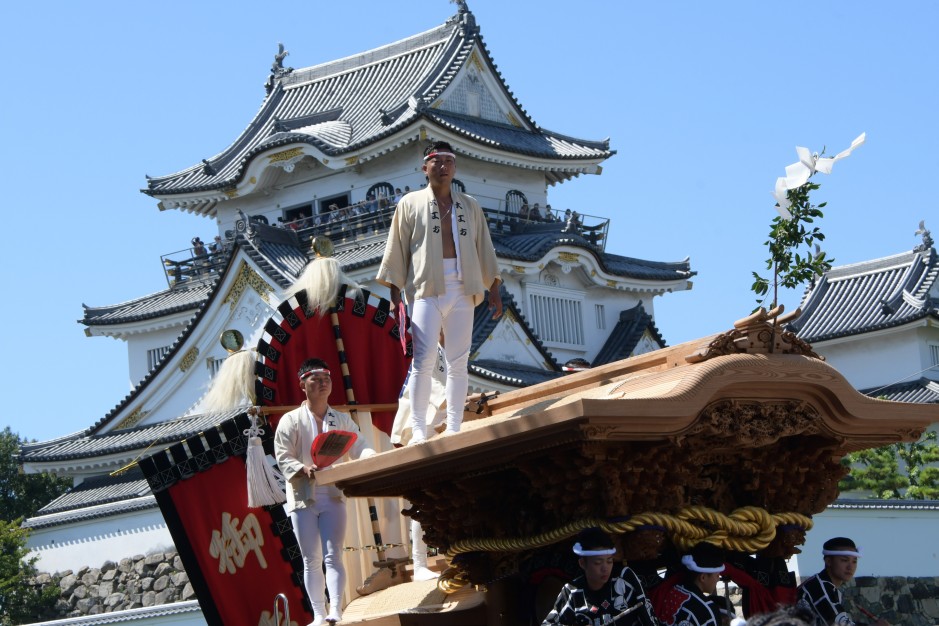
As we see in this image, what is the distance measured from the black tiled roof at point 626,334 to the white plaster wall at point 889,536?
17246 mm

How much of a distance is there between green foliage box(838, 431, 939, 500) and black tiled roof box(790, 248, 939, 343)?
18.0 feet

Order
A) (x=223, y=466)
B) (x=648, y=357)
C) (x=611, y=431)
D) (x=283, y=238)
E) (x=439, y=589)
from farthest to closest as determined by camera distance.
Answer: (x=283, y=238) < (x=223, y=466) < (x=439, y=589) < (x=648, y=357) < (x=611, y=431)

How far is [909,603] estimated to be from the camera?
1902 centimetres

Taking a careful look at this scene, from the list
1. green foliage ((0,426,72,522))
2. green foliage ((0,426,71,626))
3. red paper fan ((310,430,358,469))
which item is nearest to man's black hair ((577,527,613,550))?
red paper fan ((310,430,358,469))

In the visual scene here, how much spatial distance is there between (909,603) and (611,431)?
45.3 feet

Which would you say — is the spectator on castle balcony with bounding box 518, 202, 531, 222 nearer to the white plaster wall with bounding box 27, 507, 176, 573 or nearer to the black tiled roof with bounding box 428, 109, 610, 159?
the black tiled roof with bounding box 428, 109, 610, 159

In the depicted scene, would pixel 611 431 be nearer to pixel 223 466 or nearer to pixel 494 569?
pixel 494 569

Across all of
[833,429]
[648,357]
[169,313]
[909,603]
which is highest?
[169,313]

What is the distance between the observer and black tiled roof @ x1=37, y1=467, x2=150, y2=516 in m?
29.1

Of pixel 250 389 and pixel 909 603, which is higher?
pixel 250 389

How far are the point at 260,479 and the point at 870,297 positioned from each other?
27.8 m

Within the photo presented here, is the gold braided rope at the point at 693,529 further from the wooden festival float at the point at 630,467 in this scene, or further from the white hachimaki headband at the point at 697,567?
the white hachimaki headband at the point at 697,567

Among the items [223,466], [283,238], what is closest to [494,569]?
[223,466]

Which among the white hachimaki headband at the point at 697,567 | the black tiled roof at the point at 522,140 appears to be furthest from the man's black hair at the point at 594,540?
the black tiled roof at the point at 522,140
